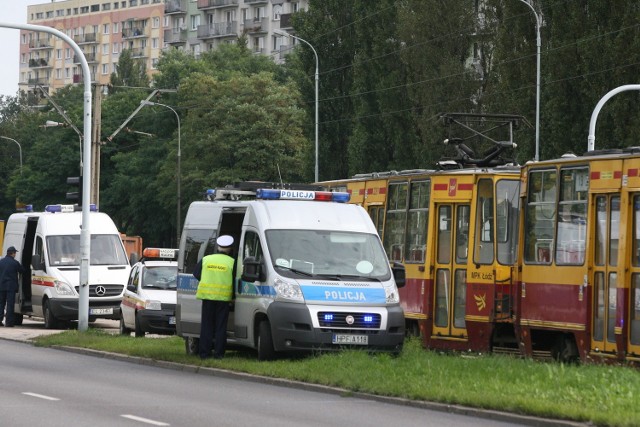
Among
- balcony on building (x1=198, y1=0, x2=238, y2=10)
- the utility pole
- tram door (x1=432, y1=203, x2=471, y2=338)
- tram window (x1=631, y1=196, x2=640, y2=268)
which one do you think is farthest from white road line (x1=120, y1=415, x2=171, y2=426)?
→ balcony on building (x1=198, y1=0, x2=238, y2=10)

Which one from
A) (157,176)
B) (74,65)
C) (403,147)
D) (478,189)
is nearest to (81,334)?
(478,189)

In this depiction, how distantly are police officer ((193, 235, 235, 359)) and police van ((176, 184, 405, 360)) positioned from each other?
262mm

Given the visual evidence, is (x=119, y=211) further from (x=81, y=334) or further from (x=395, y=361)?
(x=395, y=361)

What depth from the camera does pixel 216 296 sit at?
2258cm

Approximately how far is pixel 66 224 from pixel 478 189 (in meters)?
15.5

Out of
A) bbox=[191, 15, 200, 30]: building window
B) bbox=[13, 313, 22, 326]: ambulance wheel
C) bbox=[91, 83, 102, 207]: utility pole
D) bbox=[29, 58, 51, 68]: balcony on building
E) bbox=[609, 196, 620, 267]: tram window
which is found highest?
bbox=[191, 15, 200, 30]: building window

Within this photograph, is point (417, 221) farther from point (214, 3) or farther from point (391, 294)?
point (214, 3)

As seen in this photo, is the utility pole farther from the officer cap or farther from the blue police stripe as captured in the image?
the blue police stripe

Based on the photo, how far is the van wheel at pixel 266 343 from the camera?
21.9 m

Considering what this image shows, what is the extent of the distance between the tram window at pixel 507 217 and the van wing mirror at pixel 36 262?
617 inches

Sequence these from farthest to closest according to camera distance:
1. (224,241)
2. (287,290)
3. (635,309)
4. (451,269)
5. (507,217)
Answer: (451,269) < (507,217) < (224,241) < (287,290) < (635,309)

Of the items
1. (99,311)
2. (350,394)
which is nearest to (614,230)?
(350,394)

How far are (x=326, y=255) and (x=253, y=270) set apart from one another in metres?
1.10

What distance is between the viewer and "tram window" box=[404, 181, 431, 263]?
26562mm
